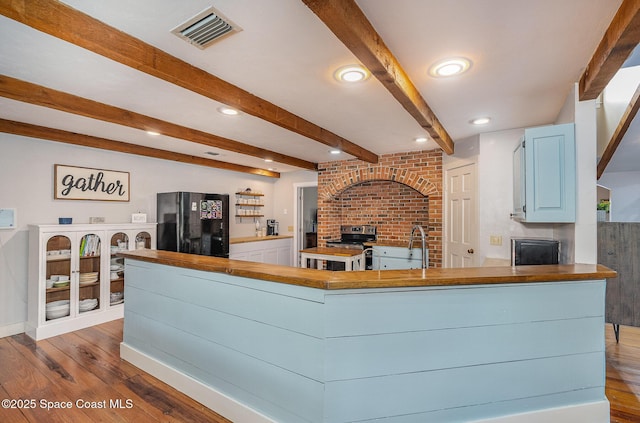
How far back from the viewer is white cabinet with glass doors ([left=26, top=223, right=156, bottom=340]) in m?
3.06

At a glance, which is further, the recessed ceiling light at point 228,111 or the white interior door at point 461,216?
the white interior door at point 461,216

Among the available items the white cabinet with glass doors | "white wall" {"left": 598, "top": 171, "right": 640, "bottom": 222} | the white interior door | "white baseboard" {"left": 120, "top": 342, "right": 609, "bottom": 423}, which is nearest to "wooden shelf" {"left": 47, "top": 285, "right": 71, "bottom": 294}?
the white cabinet with glass doors

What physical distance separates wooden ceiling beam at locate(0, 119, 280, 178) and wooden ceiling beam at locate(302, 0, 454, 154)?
3497 mm

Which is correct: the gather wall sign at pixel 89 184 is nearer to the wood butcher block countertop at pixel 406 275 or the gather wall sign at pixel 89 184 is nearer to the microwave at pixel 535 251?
the wood butcher block countertop at pixel 406 275

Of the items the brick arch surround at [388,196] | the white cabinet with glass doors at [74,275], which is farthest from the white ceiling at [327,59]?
the brick arch surround at [388,196]

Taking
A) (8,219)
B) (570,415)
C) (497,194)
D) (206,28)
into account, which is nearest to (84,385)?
(8,219)

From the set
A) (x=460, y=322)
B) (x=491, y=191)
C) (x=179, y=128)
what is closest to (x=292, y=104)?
(x=179, y=128)

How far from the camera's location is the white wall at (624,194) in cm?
452

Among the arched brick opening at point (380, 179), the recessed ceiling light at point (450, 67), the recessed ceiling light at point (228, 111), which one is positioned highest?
the recessed ceiling light at point (450, 67)

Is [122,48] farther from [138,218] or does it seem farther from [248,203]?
[248,203]

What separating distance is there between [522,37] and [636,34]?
461 mm

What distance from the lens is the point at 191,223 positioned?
13.4 feet

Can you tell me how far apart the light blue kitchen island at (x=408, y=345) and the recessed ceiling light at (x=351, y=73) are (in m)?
1.32

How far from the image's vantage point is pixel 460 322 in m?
1.57
